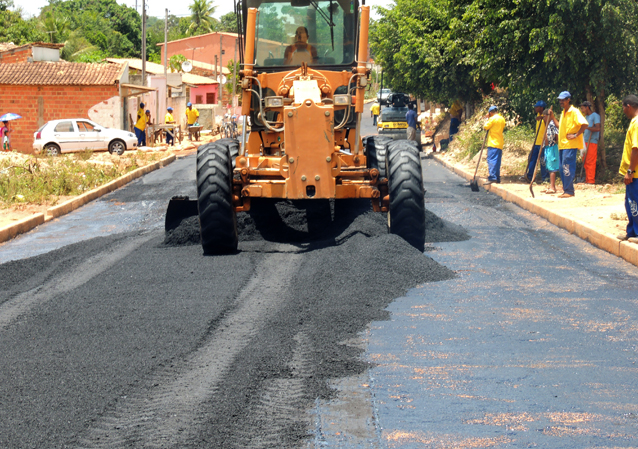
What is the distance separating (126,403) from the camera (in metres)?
4.48

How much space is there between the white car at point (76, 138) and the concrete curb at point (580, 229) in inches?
681

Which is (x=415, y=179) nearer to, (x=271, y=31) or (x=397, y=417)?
(x=271, y=31)

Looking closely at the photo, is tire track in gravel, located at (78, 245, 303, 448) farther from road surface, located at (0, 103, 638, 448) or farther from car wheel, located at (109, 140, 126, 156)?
car wheel, located at (109, 140, 126, 156)

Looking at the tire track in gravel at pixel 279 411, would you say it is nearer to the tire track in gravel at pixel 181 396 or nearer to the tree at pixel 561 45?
the tire track in gravel at pixel 181 396

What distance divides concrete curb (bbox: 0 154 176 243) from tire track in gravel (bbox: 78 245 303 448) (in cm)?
674

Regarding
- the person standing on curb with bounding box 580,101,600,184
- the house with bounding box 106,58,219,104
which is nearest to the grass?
the person standing on curb with bounding box 580,101,600,184

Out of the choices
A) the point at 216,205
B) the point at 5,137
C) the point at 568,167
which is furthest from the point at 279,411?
the point at 5,137

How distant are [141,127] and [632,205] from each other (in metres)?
25.1

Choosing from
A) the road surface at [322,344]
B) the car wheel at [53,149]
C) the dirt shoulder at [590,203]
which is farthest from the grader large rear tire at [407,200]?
the car wheel at [53,149]

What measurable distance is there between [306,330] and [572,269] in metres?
3.91

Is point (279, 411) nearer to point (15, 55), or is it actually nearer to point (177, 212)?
point (177, 212)

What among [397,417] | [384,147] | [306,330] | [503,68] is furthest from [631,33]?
[397,417]

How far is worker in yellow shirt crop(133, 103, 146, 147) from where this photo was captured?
101ft

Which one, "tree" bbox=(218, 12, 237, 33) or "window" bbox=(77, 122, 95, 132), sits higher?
"tree" bbox=(218, 12, 237, 33)
